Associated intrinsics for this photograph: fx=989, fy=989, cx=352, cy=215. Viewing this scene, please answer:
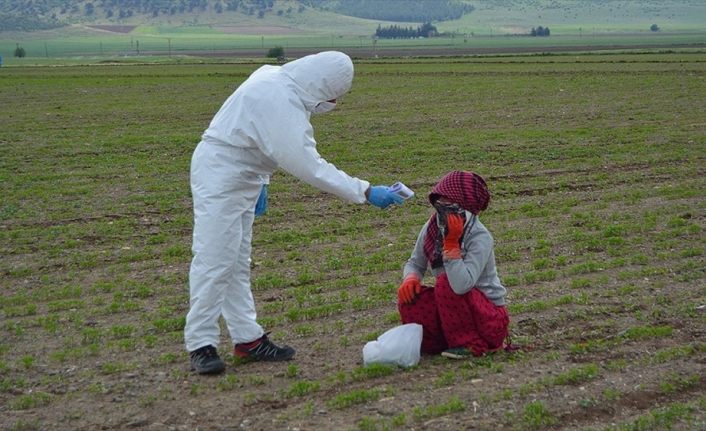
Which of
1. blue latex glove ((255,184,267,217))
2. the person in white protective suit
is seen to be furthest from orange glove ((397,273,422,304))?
blue latex glove ((255,184,267,217))

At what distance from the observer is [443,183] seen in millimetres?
6469

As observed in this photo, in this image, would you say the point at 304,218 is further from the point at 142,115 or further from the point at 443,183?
the point at 142,115

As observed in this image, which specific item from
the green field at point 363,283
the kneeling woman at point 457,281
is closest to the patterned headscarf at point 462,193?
the kneeling woman at point 457,281

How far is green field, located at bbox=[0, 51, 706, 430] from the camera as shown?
19.0 feet

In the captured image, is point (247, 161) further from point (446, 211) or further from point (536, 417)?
point (536, 417)

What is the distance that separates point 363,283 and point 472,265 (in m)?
2.47

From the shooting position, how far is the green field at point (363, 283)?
5797mm

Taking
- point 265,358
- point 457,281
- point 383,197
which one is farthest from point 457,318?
point 265,358

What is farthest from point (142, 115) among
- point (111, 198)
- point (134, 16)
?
point (134, 16)

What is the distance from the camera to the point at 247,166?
6.31m

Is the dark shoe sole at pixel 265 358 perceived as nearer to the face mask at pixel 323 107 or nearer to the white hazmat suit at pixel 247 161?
the white hazmat suit at pixel 247 161

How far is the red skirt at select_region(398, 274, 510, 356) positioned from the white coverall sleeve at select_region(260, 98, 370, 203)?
0.94m

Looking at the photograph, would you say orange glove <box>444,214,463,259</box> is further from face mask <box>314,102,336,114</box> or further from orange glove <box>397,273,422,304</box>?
face mask <box>314,102,336,114</box>

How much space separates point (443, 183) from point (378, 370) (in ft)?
4.21
